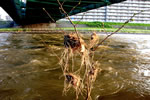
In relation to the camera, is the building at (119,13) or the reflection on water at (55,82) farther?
the building at (119,13)

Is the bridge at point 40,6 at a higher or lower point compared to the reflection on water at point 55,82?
higher

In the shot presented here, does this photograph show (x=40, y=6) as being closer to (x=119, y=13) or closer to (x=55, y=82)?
(x=55, y=82)

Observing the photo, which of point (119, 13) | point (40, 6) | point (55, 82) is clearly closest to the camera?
point (55, 82)

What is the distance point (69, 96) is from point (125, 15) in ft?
203

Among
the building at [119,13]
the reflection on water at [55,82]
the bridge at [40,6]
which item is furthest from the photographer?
the building at [119,13]

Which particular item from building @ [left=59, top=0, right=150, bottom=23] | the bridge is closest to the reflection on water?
the bridge

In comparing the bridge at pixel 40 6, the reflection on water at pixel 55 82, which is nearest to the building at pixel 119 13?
the bridge at pixel 40 6

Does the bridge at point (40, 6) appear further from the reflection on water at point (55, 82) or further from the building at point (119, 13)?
the building at point (119, 13)

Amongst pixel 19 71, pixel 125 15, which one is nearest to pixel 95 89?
pixel 19 71

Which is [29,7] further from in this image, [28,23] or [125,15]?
[125,15]

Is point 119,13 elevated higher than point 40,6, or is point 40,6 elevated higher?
point 40,6

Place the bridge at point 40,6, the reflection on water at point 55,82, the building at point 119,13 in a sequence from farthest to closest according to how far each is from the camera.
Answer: the building at point 119,13 → the bridge at point 40,6 → the reflection on water at point 55,82

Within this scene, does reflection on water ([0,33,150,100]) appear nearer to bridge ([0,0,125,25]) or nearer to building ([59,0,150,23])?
bridge ([0,0,125,25])

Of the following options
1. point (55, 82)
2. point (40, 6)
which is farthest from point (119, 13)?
point (55, 82)
